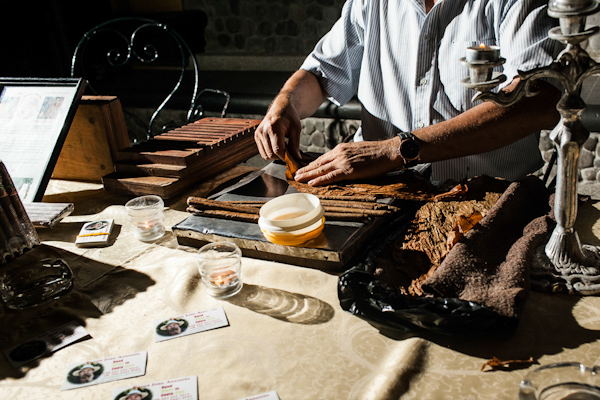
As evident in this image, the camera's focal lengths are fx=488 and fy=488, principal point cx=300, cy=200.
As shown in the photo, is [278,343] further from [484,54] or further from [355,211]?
[484,54]

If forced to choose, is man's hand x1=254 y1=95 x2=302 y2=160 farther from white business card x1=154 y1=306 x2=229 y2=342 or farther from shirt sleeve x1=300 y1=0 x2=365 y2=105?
white business card x1=154 y1=306 x2=229 y2=342

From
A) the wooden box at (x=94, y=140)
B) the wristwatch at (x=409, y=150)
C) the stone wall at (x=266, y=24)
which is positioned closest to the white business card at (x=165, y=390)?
the wristwatch at (x=409, y=150)

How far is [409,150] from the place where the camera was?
1.53 m

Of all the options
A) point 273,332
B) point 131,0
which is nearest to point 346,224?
point 273,332

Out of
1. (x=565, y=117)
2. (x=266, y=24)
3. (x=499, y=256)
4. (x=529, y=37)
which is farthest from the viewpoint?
(x=266, y=24)

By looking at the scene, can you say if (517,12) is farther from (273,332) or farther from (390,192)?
(273,332)

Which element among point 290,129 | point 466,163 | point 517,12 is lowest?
point 466,163

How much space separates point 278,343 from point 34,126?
1.33m

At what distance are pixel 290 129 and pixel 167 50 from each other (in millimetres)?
4840

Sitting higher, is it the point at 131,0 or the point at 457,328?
the point at 131,0

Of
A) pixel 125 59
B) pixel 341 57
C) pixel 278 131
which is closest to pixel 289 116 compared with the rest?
pixel 278 131

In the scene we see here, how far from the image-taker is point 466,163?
183cm

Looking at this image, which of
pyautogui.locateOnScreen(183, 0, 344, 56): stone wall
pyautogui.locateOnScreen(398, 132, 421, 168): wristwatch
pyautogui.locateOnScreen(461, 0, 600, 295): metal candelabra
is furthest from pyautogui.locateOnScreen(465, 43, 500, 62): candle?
pyautogui.locateOnScreen(183, 0, 344, 56): stone wall

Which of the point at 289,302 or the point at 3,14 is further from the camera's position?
the point at 3,14
